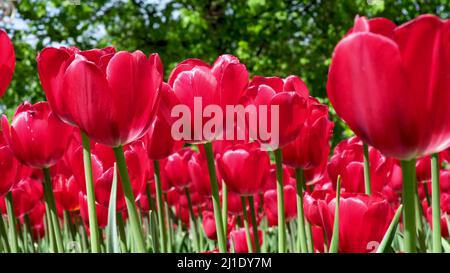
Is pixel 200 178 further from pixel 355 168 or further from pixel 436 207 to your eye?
pixel 436 207

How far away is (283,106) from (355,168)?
0.39 meters

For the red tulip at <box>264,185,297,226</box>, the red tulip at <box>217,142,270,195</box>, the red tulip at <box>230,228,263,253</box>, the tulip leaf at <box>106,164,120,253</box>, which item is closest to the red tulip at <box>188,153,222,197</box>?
the red tulip at <box>230,228,263,253</box>

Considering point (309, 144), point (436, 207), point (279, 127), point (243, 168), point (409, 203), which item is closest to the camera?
point (409, 203)

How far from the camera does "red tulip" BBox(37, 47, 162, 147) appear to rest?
0.89m

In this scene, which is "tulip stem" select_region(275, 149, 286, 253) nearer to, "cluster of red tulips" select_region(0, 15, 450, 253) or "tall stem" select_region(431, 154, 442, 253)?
"cluster of red tulips" select_region(0, 15, 450, 253)

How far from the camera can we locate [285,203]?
2.13 metres

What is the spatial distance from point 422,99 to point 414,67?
3cm

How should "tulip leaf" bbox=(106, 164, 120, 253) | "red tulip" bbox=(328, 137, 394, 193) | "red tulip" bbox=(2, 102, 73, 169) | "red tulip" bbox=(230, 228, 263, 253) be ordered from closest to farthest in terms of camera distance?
"tulip leaf" bbox=(106, 164, 120, 253) < "red tulip" bbox=(2, 102, 73, 169) < "red tulip" bbox=(328, 137, 394, 193) < "red tulip" bbox=(230, 228, 263, 253)

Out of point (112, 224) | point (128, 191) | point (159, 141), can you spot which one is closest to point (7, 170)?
point (159, 141)

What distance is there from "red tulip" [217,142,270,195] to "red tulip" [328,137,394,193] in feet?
0.61

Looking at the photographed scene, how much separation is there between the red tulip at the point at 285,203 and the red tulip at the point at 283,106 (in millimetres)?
950

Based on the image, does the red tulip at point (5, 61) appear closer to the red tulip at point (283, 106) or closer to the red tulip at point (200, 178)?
the red tulip at point (283, 106)
